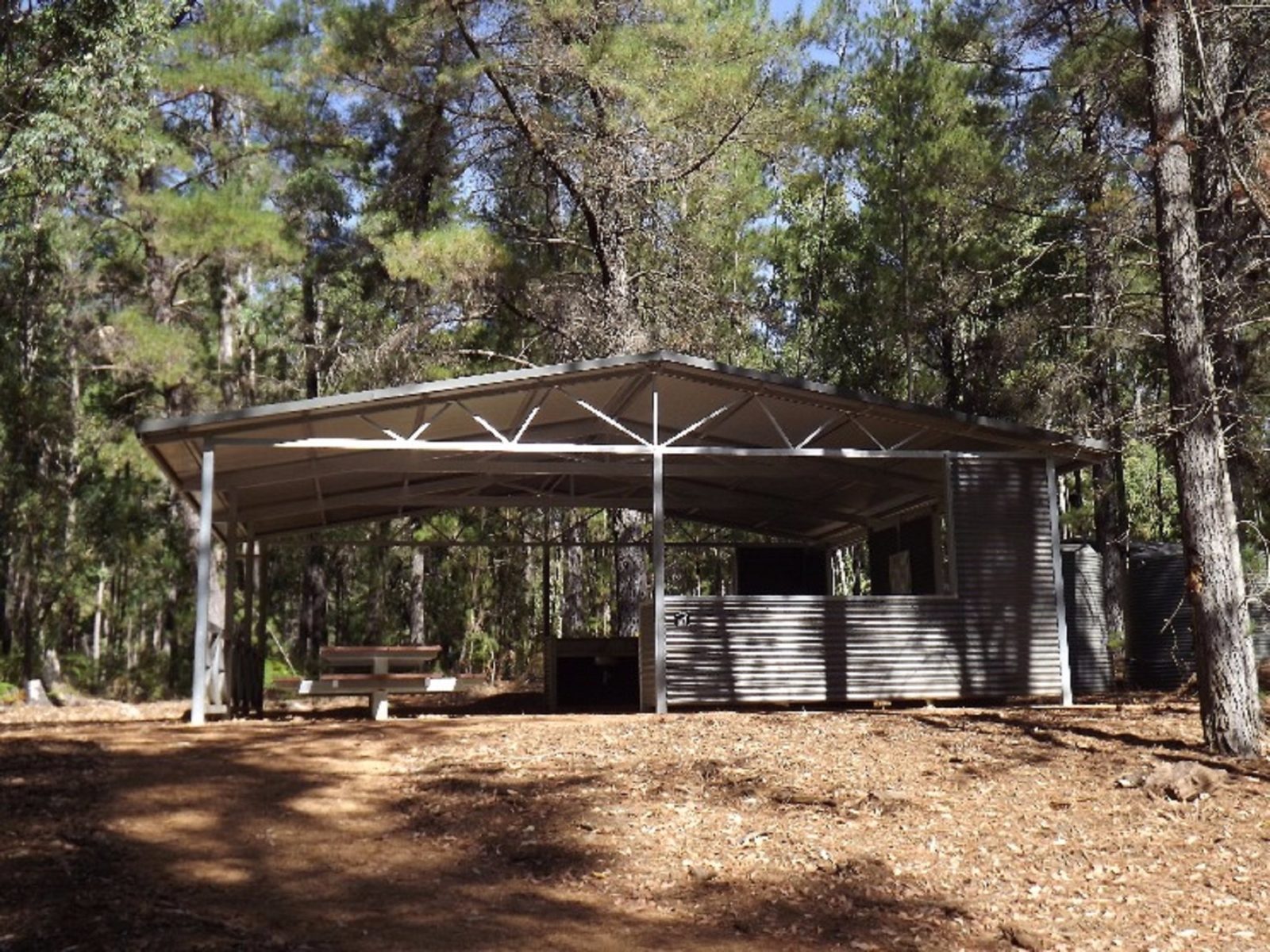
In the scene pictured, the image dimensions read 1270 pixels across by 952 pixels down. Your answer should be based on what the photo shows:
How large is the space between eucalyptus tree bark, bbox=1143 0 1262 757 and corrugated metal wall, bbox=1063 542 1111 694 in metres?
4.97

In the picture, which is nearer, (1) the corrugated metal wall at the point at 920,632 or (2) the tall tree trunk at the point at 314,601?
(1) the corrugated metal wall at the point at 920,632

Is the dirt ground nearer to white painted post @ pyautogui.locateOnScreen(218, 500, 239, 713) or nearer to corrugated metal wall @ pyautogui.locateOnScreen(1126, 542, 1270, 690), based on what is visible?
white painted post @ pyautogui.locateOnScreen(218, 500, 239, 713)

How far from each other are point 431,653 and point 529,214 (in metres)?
10.2

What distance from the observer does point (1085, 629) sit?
14.0 m

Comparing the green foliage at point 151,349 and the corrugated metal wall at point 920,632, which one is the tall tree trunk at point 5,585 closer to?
the green foliage at point 151,349

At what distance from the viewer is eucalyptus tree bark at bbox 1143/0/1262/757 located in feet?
28.2

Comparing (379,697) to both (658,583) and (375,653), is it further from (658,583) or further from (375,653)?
(658,583)

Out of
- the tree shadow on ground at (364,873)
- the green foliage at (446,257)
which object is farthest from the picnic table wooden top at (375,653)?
the green foliage at (446,257)

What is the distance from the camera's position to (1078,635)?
1391 centimetres

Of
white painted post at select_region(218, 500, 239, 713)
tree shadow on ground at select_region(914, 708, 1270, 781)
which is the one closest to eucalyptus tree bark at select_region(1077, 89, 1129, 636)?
tree shadow on ground at select_region(914, 708, 1270, 781)

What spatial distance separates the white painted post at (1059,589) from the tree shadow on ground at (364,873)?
5966mm

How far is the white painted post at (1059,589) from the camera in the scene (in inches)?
489

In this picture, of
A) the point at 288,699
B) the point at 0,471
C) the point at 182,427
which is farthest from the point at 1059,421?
the point at 0,471

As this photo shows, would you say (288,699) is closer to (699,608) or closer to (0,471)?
(0,471)
